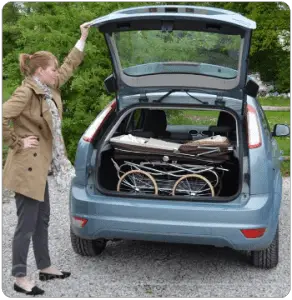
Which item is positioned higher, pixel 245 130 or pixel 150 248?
pixel 245 130

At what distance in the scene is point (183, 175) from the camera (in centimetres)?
485

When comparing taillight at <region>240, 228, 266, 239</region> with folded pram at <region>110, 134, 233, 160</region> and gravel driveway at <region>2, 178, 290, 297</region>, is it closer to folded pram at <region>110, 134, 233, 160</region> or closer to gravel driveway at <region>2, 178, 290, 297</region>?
gravel driveway at <region>2, 178, 290, 297</region>

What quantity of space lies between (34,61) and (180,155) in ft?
4.39

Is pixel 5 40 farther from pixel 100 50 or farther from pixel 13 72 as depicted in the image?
pixel 100 50

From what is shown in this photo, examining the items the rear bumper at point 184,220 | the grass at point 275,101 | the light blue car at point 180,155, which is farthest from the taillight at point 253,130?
the grass at point 275,101

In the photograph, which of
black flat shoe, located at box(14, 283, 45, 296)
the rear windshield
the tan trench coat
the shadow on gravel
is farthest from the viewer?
the shadow on gravel

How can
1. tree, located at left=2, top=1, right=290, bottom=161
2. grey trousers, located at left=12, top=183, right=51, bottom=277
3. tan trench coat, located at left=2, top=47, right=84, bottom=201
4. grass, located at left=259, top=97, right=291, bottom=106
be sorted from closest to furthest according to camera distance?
tan trench coat, located at left=2, top=47, right=84, bottom=201, grey trousers, located at left=12, top=183, right=51, bottom=277, tree, located at left=2, top=1, right=290, bottom=161, grass, located at left=259, top=97, right=291, bottom=106

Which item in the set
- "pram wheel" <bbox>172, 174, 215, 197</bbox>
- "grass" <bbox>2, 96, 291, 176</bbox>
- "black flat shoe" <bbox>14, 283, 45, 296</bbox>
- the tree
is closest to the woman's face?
"pram wheel" <bbox>172, 174, 215, 197</bbox>

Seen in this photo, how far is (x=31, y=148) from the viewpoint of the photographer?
431cm

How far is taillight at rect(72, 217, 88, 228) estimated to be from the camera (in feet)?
15.5

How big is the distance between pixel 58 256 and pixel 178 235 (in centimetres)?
135

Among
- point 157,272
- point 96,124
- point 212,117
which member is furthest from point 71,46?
point 157,272

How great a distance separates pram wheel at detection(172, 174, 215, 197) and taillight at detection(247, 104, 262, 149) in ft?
1.58

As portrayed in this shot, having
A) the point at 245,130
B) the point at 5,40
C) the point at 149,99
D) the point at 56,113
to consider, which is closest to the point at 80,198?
the point at 56,113
